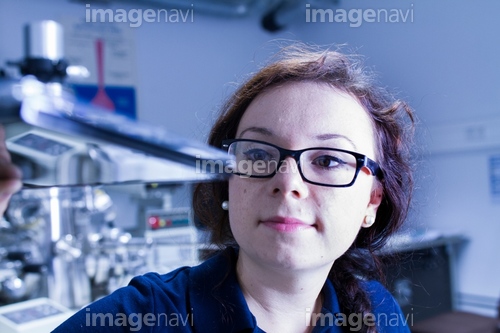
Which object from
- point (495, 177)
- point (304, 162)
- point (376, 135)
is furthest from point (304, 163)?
point (495, 177)

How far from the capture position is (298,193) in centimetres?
72

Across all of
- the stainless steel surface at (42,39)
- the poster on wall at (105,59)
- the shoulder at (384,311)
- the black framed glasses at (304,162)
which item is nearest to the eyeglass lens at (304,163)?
the black framed glasses at (304,162)

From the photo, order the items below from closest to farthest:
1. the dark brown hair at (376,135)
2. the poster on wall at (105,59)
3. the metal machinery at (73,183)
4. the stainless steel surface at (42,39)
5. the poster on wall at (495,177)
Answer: the metal machinery at (73,183) → the dark brown hair at (376,135) → the stainless steel surface at (42,39) → the poster on wall at (105,59) → the poster on wall at (495,177)

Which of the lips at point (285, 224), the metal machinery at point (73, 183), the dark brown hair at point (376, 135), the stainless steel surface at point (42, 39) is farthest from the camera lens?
the stainless steel surface at point (42, 39)

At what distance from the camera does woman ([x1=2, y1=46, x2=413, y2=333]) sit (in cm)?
72

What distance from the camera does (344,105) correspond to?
815 millimetres

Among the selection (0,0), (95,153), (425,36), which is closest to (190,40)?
(0,0)

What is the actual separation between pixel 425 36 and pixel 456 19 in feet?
0.60

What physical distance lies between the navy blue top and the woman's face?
3.8 inches

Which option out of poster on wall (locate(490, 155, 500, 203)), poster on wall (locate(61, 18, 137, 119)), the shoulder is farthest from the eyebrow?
poster on wall (locate(490, 155, 500, 203))

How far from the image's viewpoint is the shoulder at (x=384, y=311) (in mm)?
964

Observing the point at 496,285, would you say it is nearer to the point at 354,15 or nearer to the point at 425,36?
the point at 425,36

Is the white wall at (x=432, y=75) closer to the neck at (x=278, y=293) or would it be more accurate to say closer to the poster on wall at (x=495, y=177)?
the poster on wall at (x=495, y=177)

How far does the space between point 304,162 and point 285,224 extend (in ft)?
0.34
